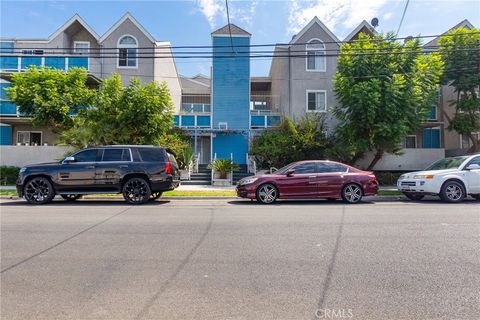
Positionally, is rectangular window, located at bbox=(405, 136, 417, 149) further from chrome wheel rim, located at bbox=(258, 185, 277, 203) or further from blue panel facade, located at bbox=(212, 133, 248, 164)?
chrome wheel rim, located at bbox=(258, 185, 277, 203)

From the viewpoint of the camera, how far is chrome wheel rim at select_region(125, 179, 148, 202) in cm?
1220

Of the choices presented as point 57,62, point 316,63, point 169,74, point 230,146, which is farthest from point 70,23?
point 316,63

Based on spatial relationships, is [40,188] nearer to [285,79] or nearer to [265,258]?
[265,258]

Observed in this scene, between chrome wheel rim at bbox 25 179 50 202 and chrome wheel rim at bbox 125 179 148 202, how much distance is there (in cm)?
273

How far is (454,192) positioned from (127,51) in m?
21.3

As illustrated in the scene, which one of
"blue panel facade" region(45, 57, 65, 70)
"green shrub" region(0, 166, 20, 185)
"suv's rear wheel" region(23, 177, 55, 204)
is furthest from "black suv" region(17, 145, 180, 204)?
"blue panel facade" region(45, 57, 65, 70)

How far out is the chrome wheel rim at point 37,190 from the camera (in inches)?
480

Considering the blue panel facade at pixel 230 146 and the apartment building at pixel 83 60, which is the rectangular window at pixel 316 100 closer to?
the blue panel facade at pixel 230 146

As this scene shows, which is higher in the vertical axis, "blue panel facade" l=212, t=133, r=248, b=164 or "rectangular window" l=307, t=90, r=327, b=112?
"rectangular window" l=307, t=90, r=327, b=112

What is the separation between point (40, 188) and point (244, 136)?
14338 mm

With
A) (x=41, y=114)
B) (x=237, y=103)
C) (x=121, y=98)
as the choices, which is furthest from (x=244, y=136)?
(x=41, y=114)

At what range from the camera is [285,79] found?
24625 millimetres

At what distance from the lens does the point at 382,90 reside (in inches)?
693

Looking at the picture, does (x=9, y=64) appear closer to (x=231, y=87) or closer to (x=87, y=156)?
(x=231, y=87)
